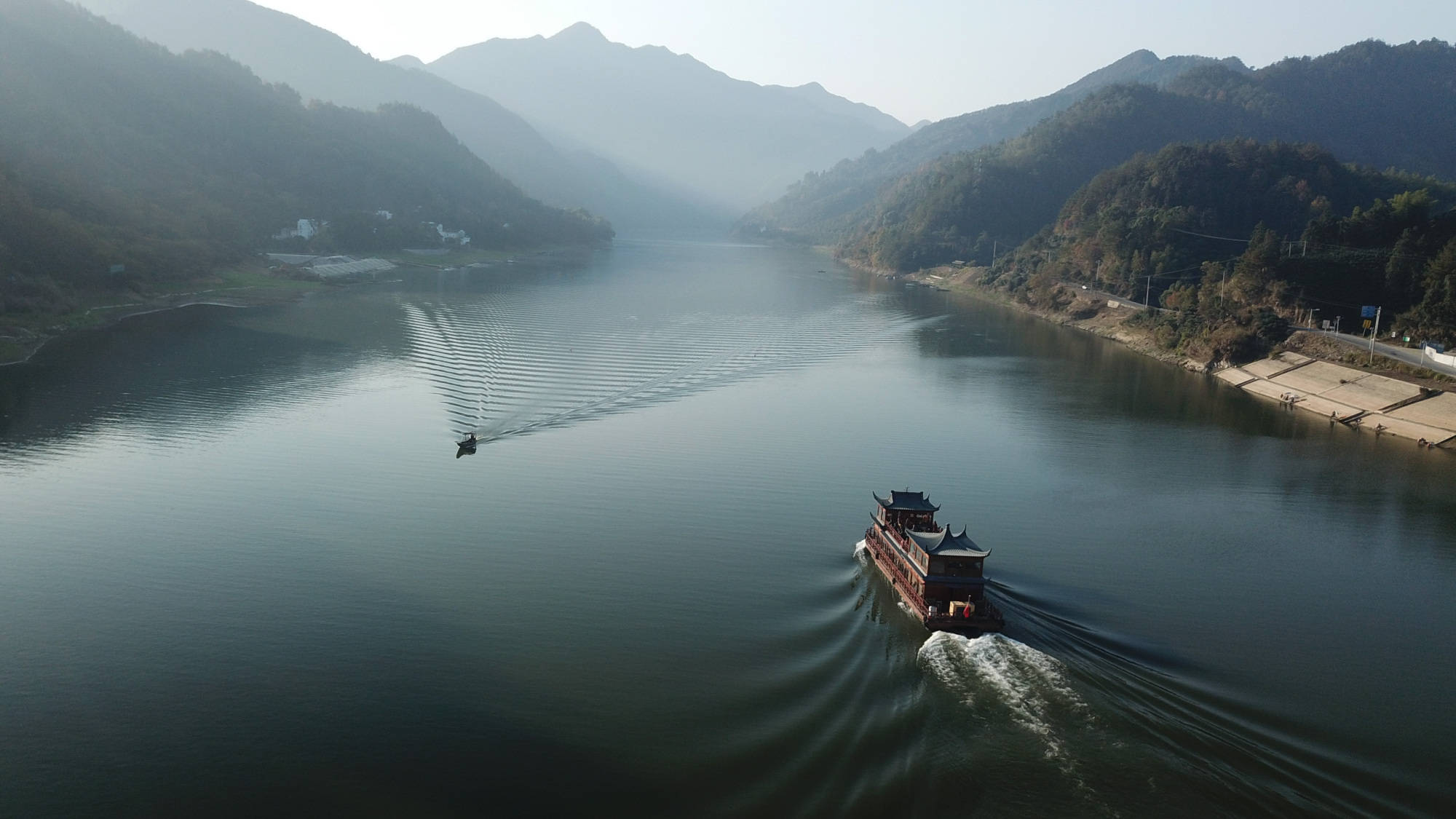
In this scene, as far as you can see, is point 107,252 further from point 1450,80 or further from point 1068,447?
point 1450,80

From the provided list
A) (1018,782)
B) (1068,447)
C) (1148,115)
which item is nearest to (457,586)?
(1018,782)

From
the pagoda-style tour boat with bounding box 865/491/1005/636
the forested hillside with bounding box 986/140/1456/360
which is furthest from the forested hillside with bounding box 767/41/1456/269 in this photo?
the pagoda-style tour boat with bounding box 865/491/1005/636

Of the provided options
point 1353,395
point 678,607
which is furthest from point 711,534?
point 1353,395

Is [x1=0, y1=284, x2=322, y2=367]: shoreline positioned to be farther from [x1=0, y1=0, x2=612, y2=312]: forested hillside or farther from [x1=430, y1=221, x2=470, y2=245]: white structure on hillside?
[x1=430, y1=221, x2=470, y2=245]: white structure on hillside

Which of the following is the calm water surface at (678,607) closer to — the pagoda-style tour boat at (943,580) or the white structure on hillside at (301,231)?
the pagoda-style tour boat at (943,580)

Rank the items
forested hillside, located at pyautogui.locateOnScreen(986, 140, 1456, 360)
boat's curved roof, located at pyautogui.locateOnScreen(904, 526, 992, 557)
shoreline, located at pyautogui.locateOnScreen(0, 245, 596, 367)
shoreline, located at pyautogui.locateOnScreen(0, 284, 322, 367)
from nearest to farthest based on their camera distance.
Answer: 1. boat's curved roof, located at pyautogui.locateOnScreen(904, 526, 992, 557)
2. shoreline, located at pyautogui.locateOnScreen(0, 284, 322, 367)
3. shoreline, located at pyautogui.locateOnScreen(0, 245, 596, 367)
4. forested hillside, located at pyautogui.locateOnScreen(986, 140, 1456, 360)

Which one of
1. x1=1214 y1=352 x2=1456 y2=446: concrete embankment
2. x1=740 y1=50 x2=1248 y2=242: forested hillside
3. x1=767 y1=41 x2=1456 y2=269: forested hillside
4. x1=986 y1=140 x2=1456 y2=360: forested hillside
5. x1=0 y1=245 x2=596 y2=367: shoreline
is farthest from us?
x1=740 y1=50 x2=1248 y2=242: forested hillside

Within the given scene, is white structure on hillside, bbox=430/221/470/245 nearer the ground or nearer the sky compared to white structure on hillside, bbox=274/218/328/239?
nearer the ground
